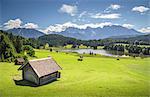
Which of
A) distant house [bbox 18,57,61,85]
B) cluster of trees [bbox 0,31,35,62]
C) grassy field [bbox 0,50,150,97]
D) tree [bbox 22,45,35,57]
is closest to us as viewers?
grassy field [bbox 0,50,150,97]

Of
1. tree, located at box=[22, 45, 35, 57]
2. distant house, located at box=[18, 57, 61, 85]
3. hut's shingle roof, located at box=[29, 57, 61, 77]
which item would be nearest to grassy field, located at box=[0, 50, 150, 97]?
distant house, located at box=[18, 57, 61, 85]

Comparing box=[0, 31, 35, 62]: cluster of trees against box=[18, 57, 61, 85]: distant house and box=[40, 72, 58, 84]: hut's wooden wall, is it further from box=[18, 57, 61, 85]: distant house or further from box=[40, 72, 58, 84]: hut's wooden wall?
box=[40, 72, 58, 84]: hut's wooden wall

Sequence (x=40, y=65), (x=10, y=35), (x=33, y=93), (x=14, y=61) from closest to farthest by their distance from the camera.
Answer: (x=33, y=93) < (x=40, y=65) < (x=14, y=61) < (x=10, y=35)

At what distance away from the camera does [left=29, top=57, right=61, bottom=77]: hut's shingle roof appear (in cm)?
1961

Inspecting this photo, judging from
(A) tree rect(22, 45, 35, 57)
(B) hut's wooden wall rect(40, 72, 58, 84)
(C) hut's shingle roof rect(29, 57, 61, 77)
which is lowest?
(B) hut's wooden wall rect(40, 72, 58, 84)

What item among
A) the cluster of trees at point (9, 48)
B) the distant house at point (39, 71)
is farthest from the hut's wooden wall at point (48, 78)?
the cluster of trees at point (9, 48)

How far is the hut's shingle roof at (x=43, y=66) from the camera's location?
64.3 ft

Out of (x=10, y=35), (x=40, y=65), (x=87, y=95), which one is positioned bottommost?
(x=87, y=95)

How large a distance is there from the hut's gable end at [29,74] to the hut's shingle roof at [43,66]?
0.39 meters

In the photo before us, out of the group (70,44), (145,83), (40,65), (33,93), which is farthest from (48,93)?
(70,44)

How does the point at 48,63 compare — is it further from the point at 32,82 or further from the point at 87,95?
the point at 87,95

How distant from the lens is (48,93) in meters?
16.9

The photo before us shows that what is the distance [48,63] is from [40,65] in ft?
4.62

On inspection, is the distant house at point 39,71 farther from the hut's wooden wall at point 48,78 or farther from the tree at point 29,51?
the tree at point 29,51
